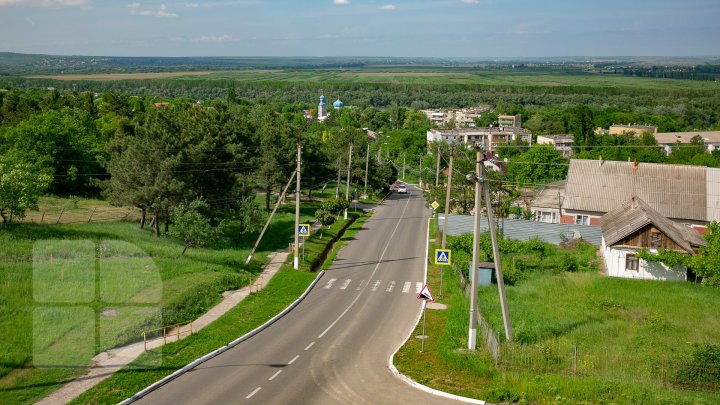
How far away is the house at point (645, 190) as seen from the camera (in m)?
46.1

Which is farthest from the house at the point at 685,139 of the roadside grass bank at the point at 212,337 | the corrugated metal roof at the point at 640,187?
the roadside grass bank at the point at 212,337

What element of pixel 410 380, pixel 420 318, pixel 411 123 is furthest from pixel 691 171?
pixel 411 123

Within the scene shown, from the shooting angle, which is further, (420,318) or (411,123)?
(411,123)

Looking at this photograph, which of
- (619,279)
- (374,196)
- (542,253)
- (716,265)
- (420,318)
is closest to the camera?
(420,318)

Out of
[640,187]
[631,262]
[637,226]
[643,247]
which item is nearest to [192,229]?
[631,262]

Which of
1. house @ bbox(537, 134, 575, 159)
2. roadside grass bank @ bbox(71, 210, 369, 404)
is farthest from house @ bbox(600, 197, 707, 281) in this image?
house @ bbox(537, 134, 575, 159)

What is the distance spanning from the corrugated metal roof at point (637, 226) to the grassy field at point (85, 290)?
1975 cm

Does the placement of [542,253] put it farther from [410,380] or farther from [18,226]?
[18,226]

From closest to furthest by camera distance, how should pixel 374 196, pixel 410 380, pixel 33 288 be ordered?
pixel 410 380
pixel 33 288
pixel 374 196

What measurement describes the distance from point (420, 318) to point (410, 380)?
23.3ft

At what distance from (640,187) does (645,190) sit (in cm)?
43

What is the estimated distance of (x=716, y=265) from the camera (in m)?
31.6

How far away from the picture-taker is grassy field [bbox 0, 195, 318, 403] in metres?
19.7

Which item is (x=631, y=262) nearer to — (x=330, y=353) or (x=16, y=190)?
(x=330, y=353)
